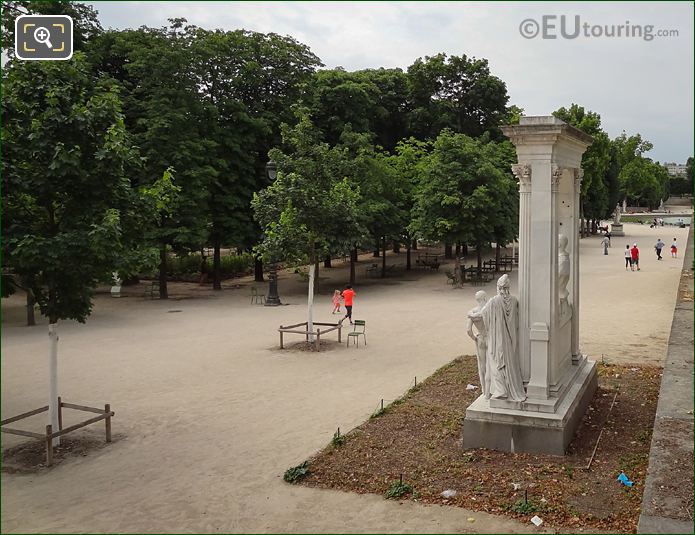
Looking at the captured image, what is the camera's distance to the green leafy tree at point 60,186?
10883mm

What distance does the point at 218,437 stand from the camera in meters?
11.7

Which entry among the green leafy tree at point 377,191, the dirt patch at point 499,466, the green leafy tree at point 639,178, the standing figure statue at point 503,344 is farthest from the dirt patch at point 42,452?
the green leafy tree at point 639,178

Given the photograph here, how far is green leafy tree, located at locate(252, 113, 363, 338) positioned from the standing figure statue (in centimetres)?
937

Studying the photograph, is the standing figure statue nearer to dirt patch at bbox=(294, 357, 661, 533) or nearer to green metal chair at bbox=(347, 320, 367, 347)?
dirt patch at bbox=(294, 357, 661, 533)

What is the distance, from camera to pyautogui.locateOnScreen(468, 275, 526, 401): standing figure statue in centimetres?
1052

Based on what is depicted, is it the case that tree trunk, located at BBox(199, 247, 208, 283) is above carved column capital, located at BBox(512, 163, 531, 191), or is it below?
below

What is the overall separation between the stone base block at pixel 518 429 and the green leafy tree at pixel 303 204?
31.3 feet

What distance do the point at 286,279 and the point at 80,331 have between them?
54.7 ft

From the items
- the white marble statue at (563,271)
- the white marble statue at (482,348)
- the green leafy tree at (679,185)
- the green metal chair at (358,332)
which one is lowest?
the green metal chair at (358,332)

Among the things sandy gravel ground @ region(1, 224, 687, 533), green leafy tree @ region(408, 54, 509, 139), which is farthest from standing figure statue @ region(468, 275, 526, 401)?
green leafy tree @ region(408, 54, 509, 139)

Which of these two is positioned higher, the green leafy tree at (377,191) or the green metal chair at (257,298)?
the green leafy tree at (377,191)

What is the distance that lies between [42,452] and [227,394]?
4234mm

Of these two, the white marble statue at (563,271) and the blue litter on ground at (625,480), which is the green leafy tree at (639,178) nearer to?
the white marble statue at (563,271)

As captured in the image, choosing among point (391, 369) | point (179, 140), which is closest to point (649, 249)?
point (179, 140)
